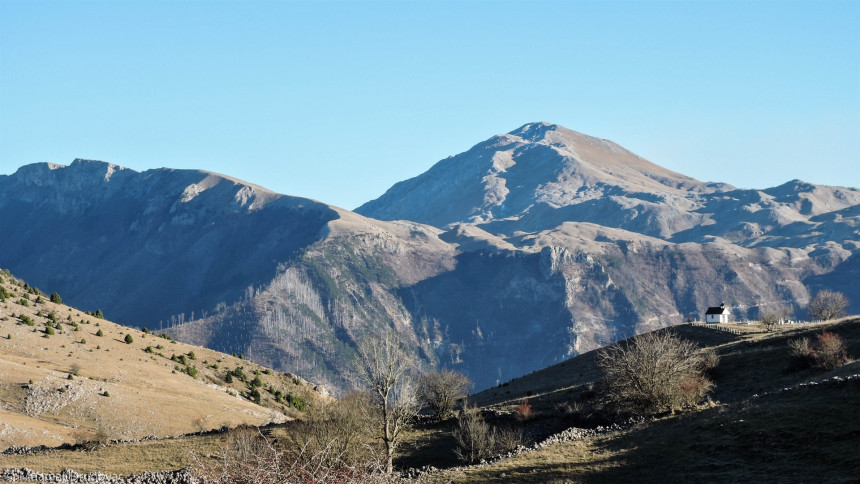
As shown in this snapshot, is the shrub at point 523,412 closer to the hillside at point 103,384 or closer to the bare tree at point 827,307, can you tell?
the hillside at point 103,384

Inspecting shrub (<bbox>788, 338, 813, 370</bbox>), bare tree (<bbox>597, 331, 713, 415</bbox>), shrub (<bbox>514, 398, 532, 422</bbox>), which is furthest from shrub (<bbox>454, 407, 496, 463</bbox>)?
shrub (<bbox>788, 338, 813, 370</bbox>)

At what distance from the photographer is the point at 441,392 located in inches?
3187

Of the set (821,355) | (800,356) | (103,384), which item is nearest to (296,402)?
(103,384)

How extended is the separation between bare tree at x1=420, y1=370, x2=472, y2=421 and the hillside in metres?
16.9

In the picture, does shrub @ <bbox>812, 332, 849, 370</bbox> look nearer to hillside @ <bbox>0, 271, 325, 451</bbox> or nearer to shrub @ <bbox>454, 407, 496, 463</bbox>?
shrub @ <bbox>454, 407, 496, 463</bbox>

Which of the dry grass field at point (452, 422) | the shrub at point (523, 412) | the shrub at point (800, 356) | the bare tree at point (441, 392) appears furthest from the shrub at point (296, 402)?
the shrub at point (800, 356)

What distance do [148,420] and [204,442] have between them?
72.9 ft

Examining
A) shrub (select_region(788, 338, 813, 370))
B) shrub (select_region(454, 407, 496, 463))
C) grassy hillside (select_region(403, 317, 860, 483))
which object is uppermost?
shrub (select_region(788, 338, 813, 370))

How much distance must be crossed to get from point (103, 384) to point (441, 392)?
39.0 meters

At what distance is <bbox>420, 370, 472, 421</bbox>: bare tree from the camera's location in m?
79.8

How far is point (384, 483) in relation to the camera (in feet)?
59.9

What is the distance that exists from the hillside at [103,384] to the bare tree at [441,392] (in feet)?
55.4

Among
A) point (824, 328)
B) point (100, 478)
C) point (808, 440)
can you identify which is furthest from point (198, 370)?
point (808, 440)

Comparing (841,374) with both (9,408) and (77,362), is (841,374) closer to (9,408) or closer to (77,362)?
(9,408)
